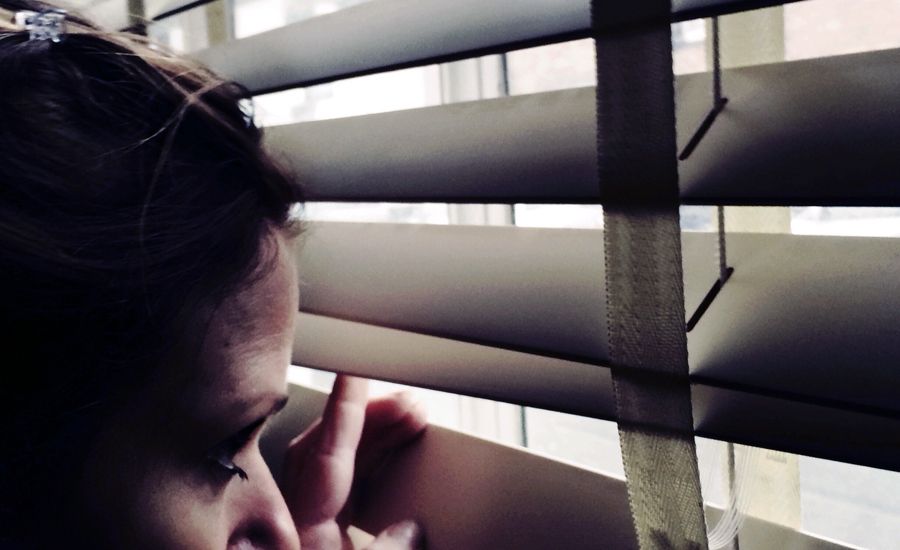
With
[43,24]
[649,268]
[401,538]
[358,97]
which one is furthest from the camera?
[358,97]

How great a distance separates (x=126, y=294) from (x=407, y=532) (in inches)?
13.6

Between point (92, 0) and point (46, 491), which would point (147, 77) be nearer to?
point (46, 491)

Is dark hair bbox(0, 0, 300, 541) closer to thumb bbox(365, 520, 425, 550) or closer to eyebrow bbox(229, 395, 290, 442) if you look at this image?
eyebrow bbox(229, 395, 290, 442)

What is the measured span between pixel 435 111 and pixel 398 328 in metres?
0.17

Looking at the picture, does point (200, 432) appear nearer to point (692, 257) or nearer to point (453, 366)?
point (453, 366)

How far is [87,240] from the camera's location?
1.67ft

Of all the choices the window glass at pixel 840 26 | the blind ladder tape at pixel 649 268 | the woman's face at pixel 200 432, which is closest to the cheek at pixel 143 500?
the woman's face at pixel 200 432

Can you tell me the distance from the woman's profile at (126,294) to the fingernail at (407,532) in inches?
6.5

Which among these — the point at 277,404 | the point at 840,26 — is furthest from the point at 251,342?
the point at 840,26

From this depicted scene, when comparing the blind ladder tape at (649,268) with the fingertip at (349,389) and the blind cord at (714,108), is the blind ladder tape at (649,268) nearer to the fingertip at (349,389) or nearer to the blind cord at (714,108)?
the blind cord at (714,108)

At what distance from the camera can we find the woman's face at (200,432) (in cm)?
54

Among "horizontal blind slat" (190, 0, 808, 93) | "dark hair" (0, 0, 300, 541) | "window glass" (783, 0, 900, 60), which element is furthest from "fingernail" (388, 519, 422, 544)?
"window glass" (783, 0, 900, 60)

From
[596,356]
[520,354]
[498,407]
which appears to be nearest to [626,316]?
[596,356]

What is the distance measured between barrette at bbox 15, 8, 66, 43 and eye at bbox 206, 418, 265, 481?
0.30 m
